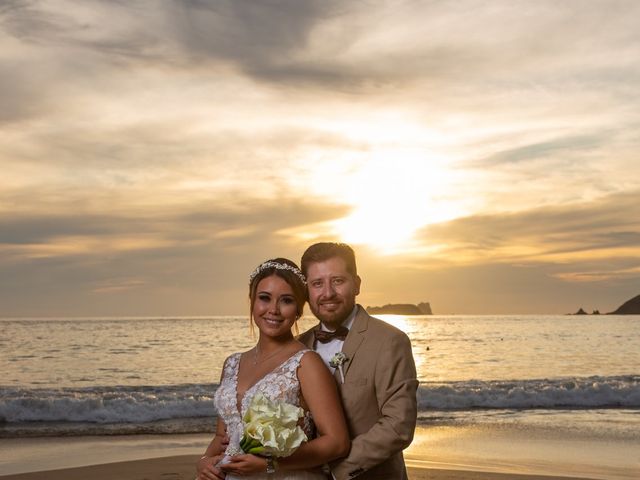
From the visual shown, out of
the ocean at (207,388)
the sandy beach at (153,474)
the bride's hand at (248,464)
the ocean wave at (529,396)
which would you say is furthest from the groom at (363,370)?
the ocean wave at (529,396)

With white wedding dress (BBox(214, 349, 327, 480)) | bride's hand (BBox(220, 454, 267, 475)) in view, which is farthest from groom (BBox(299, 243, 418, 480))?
bride's hand (BBox(220, 454, 267, 475))

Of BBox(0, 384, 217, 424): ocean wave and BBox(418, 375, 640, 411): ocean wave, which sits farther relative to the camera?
BBox(418, 375, 640, 411): ocean wave

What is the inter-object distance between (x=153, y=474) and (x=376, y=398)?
696 centimetres

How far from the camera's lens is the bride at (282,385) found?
14.4 ft

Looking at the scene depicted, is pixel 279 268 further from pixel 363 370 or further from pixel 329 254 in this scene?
pixel 363 370

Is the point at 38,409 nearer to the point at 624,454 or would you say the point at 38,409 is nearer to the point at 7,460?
the point at 7,460

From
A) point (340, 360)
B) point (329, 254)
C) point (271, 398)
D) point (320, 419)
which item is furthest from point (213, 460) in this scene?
point (329, 254)

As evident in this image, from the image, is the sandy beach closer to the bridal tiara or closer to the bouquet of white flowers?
the bridal tiara

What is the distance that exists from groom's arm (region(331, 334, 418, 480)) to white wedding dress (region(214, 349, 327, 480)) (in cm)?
24

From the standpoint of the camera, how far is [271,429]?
3.88 metres

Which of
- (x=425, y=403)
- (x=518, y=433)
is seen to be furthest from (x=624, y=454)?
(x=425, y=403)

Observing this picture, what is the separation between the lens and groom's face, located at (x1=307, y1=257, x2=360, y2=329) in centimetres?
473

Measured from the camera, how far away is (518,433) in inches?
603

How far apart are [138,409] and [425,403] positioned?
7161mm
